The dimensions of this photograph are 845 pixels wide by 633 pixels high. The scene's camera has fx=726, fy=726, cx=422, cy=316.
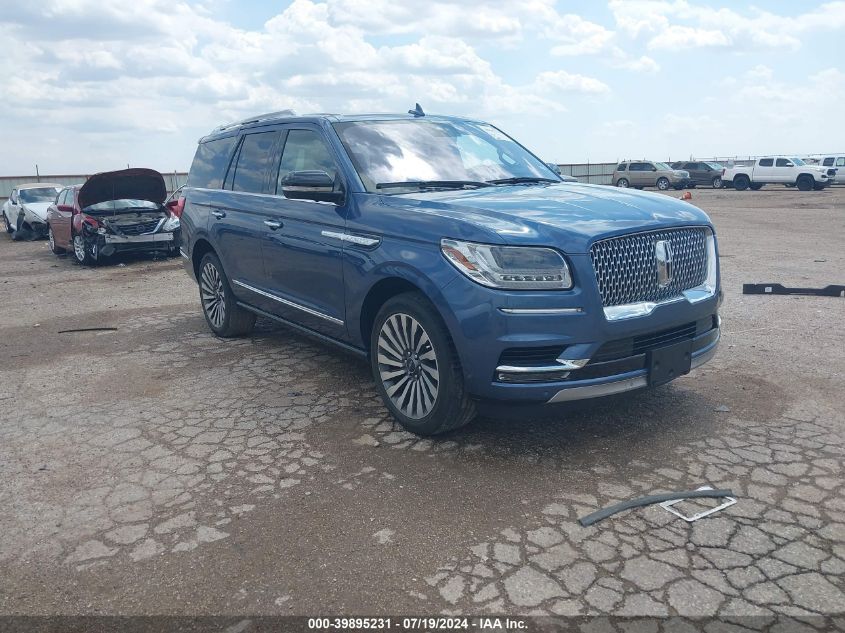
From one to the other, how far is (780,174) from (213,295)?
36018mm

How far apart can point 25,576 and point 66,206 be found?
13101 millimetres

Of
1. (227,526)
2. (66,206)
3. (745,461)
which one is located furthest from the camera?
(66,206)

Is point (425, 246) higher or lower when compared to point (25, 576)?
higher

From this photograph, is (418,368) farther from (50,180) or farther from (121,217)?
(50,180)

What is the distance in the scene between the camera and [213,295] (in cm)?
709

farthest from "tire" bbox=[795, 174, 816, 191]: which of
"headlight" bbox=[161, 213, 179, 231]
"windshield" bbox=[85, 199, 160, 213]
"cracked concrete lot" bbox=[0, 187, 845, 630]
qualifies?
"cracked concrete lot" bbox=[0, 187, 845, 630]

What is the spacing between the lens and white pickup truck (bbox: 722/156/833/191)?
34938 mm

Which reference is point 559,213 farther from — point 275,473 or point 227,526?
point 227,526

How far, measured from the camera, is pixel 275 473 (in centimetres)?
396

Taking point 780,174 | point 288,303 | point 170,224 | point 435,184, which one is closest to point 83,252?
point 170,224

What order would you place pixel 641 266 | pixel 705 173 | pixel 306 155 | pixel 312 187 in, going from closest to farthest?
1. pixel 641 266
2. pixel 312 187
3. pixel 306 155
4. pixel 705 173

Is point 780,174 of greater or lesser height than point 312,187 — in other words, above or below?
above

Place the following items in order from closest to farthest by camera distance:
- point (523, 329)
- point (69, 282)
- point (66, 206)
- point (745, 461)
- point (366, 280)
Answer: point (523, 329), point (745, 461), point (366, 280), point (69, 282), point (66, 206)

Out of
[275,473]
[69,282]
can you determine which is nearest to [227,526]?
[275,473]
